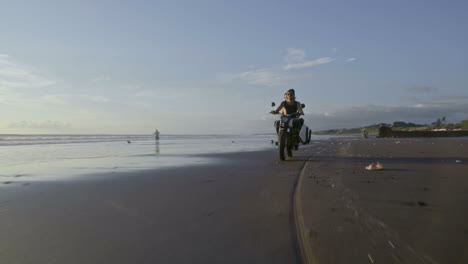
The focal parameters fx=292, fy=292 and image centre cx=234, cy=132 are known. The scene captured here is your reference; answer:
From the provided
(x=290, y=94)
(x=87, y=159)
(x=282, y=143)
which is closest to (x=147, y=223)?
(x=282, y=143)

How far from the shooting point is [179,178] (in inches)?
228

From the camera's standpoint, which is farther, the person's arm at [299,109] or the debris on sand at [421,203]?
the person's arm at [299,109]

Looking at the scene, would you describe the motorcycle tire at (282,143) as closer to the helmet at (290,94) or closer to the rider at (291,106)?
the rider at (291,106)

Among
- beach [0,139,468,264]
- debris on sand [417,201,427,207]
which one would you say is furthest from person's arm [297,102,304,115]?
debris on sand [417,201,427,207]

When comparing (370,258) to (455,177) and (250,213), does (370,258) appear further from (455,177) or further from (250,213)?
(455,177)

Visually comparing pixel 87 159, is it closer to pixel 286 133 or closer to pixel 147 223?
pixel 286 133

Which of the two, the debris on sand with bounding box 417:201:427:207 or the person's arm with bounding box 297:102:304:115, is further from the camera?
the person's arm with bounding box 297:102:304:115

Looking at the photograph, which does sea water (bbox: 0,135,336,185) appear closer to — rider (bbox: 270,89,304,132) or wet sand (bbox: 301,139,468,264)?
rider (bbox: 270,89,304,132)

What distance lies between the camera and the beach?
6.62ft

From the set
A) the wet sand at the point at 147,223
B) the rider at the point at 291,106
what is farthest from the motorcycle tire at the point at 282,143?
the wet sand at the point at 147,223

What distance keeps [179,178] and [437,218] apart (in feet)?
14.1

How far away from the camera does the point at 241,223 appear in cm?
274

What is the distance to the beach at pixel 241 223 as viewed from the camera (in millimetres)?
2018

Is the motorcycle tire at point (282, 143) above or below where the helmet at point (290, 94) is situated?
below
